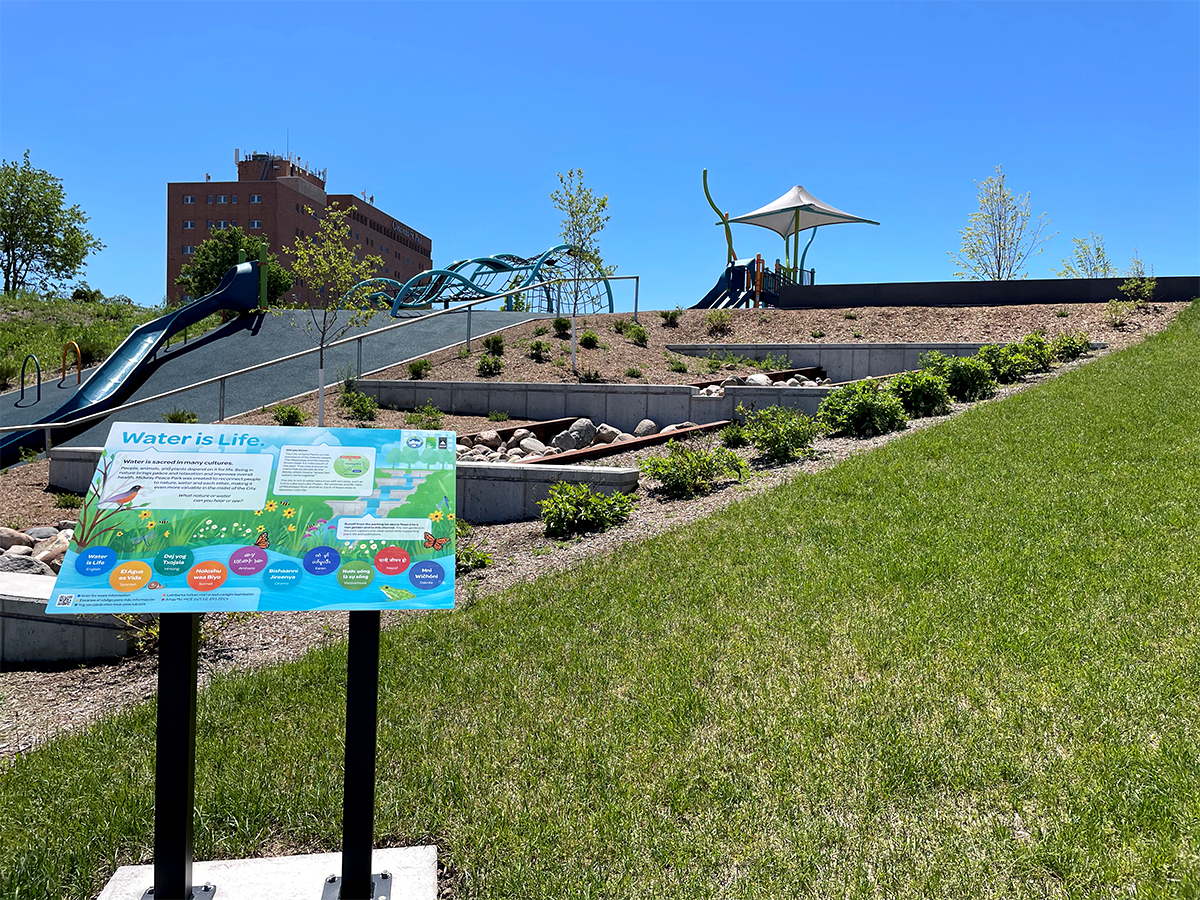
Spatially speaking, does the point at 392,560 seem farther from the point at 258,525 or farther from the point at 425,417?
the point at 425,417

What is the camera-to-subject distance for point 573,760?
3.63m

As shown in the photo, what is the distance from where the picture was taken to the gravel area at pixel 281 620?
16.7ft

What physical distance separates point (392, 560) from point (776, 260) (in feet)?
107

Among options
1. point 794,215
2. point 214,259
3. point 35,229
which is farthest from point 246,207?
point 794,215

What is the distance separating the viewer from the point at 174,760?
109 inches

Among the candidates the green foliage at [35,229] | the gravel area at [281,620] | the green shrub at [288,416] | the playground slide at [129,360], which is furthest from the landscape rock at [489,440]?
the green foliage at [35,229]

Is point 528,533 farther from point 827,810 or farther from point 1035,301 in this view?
point 1035,301

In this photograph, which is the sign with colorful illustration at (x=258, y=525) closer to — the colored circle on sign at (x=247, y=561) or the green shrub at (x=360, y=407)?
the colored circle on sign at (x=247, y=561)

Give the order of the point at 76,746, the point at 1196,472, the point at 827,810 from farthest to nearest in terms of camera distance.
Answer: the point at 1196,472
the point at 76,746
the point at 827,810

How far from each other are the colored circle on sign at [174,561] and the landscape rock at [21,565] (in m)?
5.29

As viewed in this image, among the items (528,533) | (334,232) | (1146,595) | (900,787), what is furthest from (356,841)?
(334,232)

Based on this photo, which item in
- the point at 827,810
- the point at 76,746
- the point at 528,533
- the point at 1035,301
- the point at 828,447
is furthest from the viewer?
the point at 1035,301

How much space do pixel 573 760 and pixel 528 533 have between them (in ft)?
15.6

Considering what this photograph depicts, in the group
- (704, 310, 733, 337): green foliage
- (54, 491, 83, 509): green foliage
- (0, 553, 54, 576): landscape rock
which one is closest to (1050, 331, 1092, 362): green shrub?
(704, 310, 733, 337): green foliage
